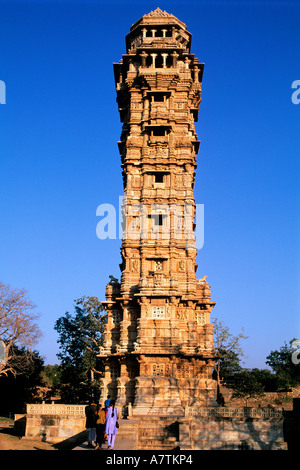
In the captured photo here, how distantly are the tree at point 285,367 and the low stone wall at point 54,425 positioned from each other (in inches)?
1373

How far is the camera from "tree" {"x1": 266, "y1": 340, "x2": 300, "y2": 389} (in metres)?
54.7

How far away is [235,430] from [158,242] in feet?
44.5

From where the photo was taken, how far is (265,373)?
6188cm

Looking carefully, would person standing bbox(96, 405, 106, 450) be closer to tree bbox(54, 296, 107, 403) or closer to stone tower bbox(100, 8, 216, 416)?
stone tower bbox(100, 8, 216, 416)

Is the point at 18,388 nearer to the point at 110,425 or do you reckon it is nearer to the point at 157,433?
the point at 157,433

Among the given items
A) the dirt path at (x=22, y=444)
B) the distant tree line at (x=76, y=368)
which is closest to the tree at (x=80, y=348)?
the distant tree line at (x=76, y=368)

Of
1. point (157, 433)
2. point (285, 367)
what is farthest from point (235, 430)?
point (285, 367)

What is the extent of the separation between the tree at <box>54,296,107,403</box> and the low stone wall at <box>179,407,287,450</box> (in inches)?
818

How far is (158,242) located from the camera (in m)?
31.7

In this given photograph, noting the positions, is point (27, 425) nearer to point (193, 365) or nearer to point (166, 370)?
point (166, 370)

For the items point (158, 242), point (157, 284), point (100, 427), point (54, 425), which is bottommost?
point (54, 425)

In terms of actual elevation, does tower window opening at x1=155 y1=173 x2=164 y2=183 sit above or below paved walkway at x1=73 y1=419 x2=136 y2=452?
above

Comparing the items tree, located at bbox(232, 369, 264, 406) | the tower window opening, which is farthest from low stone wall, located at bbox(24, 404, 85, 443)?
tree, located at bbox(232, 369, 264, 406)
